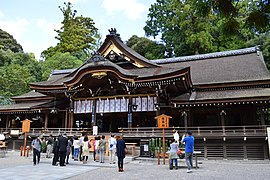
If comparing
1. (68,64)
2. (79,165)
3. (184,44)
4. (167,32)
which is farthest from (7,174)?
(167,32)

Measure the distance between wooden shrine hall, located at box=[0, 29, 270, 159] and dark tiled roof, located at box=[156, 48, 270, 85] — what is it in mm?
76

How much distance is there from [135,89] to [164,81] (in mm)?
2963

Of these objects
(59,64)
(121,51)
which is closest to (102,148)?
(121,51)

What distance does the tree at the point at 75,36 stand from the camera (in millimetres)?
53062

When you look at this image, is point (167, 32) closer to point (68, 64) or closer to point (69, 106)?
point (68, 64)

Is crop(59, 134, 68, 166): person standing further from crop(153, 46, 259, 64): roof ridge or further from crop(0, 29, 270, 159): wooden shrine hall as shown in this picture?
crop(153, 46, 259, 64): roof ridge

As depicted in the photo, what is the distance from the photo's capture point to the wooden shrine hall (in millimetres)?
16391

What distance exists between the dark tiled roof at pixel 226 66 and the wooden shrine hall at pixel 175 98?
8 cm

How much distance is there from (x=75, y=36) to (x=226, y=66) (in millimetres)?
38371

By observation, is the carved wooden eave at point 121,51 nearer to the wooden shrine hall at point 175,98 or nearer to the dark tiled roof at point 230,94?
the wooden shrine hall at point 175,98

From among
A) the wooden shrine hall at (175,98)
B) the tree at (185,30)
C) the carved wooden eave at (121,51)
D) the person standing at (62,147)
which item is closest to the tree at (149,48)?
the tree at (185,30)

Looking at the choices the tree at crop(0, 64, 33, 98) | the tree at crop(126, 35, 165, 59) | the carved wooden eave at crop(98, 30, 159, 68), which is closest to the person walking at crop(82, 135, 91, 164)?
the carved wooden eave at crop(98, 30, 159, 68)

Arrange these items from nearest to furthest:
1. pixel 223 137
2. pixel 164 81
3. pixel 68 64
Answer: pixel 223 137, pixel 164 81, pixel 68 64

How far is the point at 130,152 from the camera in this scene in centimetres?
1697
